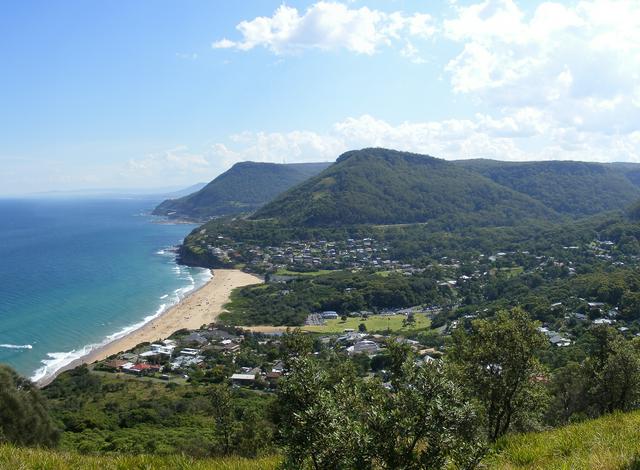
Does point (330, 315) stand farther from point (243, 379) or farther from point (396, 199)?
point (396, 199)

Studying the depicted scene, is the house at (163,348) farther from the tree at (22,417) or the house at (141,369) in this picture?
the tree at (22,417)

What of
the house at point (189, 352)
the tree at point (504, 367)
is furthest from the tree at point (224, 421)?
the house at point (189, 352)

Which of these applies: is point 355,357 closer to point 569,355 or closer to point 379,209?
point 569,355

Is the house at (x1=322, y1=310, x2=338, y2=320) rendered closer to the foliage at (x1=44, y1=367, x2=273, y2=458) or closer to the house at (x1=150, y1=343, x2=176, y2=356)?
the house at (x1=150, y1=343, x2=176, y2=356)

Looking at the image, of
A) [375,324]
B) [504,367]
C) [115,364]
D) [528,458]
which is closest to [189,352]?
[115,364]

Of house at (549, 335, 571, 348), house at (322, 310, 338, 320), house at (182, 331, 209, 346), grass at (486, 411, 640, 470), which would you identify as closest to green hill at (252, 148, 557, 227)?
house at (322, 310, 338, 320)

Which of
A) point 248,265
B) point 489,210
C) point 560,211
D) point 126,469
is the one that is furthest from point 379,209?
point 126,469
